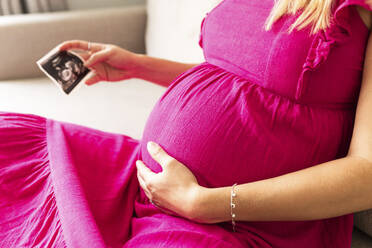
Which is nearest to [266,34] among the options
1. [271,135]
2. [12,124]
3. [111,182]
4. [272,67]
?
[272,67]

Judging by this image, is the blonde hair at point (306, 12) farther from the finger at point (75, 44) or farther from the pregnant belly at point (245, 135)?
the finger at point (75, 44)

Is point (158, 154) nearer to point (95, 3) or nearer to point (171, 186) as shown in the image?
point (171, 186)

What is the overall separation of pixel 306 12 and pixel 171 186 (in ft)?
1.30

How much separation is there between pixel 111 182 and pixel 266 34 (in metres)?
0.43

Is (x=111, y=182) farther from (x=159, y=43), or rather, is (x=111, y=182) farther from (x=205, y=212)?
(x=159, y=43)

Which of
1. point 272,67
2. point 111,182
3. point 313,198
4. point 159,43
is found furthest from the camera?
point 159,43

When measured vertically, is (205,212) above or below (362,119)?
below

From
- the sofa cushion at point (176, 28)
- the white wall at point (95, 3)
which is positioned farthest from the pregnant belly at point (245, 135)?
the white wall at point (95, 3)

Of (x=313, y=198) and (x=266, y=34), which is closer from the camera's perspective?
(x=313, y=198)

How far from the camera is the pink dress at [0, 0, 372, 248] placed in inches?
27.4

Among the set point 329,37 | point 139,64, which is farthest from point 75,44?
point 329,37

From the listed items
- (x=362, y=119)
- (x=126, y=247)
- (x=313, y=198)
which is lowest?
(x=126, y=247)

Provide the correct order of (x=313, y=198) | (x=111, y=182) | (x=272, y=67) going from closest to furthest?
(x=313, y=198) → (x=272, y=67) → (x=111, y=182)

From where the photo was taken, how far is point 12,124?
36.1 inches
